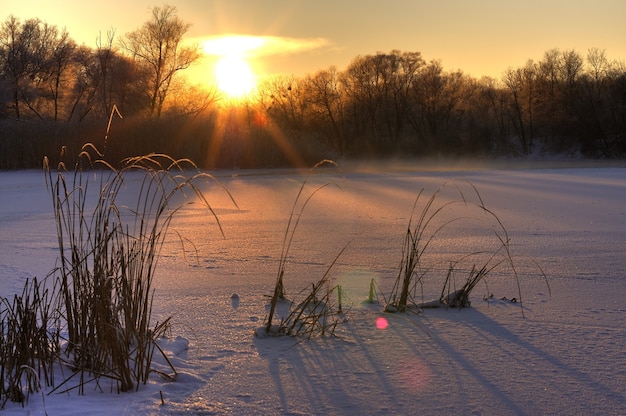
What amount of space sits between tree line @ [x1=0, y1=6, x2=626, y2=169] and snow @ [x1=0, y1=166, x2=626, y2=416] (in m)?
14.3

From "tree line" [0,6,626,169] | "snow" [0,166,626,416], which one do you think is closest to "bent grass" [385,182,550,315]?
"snow" [0,166,626,416]

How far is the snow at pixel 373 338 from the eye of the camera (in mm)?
2311

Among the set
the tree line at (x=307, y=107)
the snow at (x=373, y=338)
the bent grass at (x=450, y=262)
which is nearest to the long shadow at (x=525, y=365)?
the snow at (x=373, y=338)

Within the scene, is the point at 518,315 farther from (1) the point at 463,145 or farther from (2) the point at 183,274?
(1) the point at 463,145

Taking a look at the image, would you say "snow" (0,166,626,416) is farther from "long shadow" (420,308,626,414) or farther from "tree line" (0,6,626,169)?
"tree line" (0,6,626,169)

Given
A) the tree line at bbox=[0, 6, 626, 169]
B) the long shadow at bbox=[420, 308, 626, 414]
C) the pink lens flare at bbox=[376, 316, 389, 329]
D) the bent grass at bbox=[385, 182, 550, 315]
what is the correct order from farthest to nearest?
the tree line at bbox=[0, 6, 626, 169] < the bent grass at bbox=[385, 182, 550, 315] < the pink lens flare at bbox=[376, 316, 389, 329] < the long shadow at bbox=[420, 308, 626, 414]

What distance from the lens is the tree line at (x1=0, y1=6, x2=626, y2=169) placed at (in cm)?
2053

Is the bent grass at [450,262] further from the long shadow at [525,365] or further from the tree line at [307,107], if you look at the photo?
the tree line at [307,107]

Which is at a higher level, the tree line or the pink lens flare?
the tree line

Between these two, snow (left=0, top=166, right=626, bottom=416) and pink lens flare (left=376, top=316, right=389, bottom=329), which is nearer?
snow (left=0, top=166, right=626, bottom=416)

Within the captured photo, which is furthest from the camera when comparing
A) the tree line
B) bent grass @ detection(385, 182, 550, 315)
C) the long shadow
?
the tree line

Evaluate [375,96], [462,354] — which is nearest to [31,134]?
[462,354]

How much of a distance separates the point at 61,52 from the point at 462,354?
109 ft

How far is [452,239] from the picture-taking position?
5.97m
